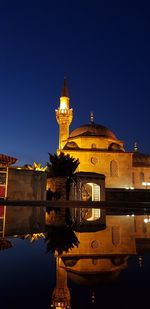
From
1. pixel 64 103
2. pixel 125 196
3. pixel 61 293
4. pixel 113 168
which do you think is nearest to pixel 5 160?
pixel 125 196

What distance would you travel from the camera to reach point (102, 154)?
37.8m

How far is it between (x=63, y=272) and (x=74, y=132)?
39.1 metres

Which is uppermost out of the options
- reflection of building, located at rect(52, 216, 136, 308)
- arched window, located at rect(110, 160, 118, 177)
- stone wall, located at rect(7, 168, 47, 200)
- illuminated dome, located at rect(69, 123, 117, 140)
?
illuminated dome, located at rect(69, 123, 117, 140)

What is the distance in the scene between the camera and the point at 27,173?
20.0 meters

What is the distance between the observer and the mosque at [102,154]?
37125 millimetres

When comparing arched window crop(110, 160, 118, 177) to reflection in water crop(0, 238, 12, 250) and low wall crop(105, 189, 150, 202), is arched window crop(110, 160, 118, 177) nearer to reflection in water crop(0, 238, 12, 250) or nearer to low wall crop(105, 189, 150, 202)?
low wall crop(105, 189, 150, 202)

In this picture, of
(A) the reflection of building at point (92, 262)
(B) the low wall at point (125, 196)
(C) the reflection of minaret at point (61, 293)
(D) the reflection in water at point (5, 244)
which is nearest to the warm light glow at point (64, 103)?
(B) the low wall at point (125, 196)

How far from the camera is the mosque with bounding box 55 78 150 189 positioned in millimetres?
37125

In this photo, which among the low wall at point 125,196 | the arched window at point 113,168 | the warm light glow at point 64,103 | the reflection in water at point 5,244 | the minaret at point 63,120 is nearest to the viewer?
the reflection in water at point 5,244

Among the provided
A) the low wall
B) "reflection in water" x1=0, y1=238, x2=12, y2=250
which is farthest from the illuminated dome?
"reflection in water" x1=0, y1=238, x2=12, y2=250

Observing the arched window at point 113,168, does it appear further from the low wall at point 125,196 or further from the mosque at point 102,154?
the low wall at point 125,196

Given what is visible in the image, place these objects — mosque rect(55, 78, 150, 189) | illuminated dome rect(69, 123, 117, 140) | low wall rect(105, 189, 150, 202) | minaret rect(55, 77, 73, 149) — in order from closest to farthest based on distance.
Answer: low wall rect(105, 189, 150, 202), mosque rect(55, 78, 150, 189), illuminated dome rect(69, 123, 117, 140), minaret rect(55, 77, 73, 149)

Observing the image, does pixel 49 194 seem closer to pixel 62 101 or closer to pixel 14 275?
pixel 14 275

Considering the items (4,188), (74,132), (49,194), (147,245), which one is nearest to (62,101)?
(74,132)
